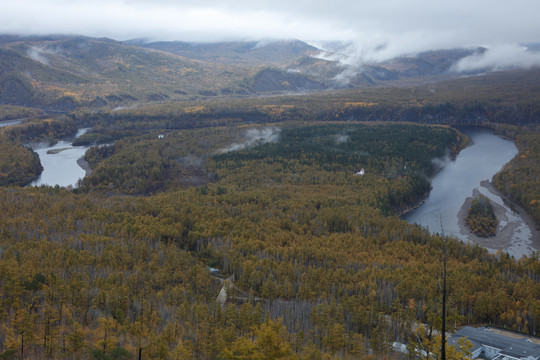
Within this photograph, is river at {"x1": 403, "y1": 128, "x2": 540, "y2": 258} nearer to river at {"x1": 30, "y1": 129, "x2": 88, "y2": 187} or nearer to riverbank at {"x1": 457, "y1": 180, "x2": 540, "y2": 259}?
riverbank at {"x1": 457, "y1": 180, "x2": 540, "y2": 259}

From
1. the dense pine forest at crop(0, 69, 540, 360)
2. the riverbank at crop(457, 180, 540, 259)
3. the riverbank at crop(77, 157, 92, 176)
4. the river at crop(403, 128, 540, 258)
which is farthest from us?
the riverbank at crop(77, 157, 92, 176)

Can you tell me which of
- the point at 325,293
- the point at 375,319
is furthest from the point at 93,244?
the point at 375,319

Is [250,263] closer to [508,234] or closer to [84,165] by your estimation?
[508,234]

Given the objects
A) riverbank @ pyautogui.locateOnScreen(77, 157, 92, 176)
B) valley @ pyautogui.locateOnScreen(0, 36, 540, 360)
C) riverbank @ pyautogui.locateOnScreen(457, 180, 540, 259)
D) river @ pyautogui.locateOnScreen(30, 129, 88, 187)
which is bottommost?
river @ pyautogui.locateOnScreen(30, 129, 88, 187)

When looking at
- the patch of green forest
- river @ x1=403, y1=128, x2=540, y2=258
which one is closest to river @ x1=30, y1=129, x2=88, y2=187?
the patch of green forest

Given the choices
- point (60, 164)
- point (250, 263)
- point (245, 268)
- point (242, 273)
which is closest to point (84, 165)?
point (60, 164)

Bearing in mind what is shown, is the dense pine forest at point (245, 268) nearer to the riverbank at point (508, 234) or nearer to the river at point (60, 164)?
the riverbank at point (508, 234)

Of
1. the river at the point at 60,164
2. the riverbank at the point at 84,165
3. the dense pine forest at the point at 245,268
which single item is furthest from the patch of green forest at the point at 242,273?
the riverbank at the point at 84,165
